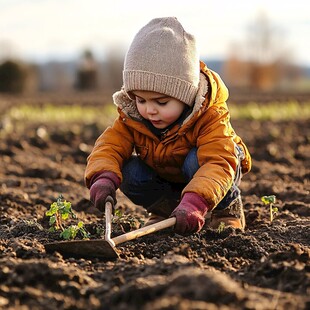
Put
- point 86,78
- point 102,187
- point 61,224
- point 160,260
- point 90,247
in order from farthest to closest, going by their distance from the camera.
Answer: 1. point 86,78
2. point 61,224
3. point 102,187
4. point 90,247
5. point 160,260

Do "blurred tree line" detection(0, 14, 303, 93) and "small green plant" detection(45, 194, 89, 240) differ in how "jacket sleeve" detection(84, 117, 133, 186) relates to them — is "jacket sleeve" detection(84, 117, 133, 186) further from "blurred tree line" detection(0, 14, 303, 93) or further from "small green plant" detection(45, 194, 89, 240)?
"blurred tree line" detection(0, 14, 303, 93)

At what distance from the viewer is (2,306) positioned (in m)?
2.25

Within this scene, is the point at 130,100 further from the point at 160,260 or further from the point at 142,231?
the point at 160,260

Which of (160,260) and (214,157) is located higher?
(214,157)

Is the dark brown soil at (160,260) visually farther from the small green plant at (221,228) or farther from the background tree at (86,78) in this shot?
the background tree at (86,78)

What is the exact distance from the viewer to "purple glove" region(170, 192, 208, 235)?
315cm

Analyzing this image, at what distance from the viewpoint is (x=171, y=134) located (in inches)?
142

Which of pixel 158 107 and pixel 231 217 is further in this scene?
pixel 231 217

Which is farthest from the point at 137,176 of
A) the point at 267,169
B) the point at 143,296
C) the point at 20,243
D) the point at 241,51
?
the point at 241,51

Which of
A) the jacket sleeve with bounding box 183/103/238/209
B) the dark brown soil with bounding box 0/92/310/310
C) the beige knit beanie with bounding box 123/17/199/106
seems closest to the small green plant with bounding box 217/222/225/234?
the dark brown soil with bounding box 0/92/310/310

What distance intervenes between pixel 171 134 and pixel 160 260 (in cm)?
98

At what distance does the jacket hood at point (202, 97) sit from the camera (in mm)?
3533

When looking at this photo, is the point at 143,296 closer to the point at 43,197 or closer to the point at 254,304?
the point at 254,304

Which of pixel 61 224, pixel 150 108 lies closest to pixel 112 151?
pixel 150 108
